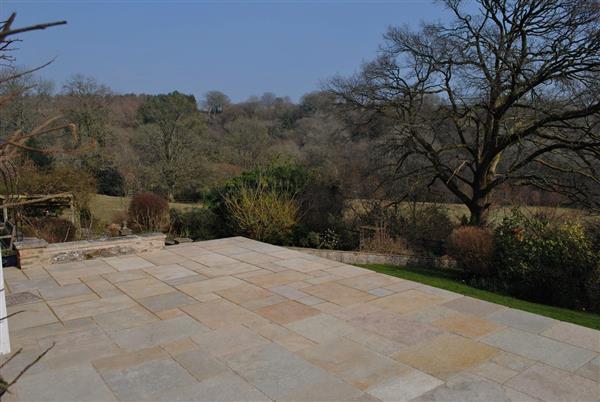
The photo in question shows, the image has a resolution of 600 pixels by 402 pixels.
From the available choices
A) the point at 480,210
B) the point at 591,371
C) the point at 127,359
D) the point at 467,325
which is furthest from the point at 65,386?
the point at 480,210

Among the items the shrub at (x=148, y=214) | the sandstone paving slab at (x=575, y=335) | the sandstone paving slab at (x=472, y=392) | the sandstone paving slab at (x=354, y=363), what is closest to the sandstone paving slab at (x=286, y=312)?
the sandstone paving slab at (x=354, y=363)

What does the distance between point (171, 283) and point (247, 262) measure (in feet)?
4.86

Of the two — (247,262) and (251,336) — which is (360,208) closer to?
(247,262)

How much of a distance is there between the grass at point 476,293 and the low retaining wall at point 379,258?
1.07 feet

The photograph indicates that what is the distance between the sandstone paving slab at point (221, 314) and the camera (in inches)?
179

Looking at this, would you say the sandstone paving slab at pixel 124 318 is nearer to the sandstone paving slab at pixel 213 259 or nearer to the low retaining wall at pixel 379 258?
the sandstone paving slab at pixel 213 259

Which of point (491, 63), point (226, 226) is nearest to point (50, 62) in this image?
point (226, 226)

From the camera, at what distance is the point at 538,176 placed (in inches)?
460

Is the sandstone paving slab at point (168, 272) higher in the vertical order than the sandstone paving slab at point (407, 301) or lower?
Answer: lower

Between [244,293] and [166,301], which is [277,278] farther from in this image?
[166,301]

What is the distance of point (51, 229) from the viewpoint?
29.5 feet

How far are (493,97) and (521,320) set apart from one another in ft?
26.3

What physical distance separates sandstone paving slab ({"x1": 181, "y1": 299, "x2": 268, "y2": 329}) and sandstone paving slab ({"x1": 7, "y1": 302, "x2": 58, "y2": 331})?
1.37 m

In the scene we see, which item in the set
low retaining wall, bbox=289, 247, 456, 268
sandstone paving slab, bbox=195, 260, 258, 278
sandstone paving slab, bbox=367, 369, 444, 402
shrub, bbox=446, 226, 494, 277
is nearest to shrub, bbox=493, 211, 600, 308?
shrub, bbox=446, 226, 494, 277
